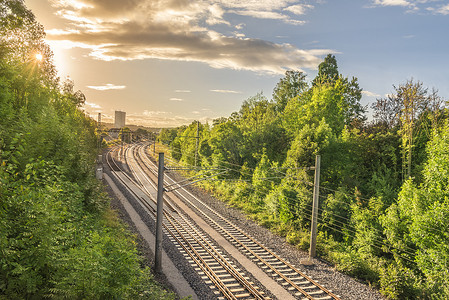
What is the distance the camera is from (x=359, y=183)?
26828 millimetres

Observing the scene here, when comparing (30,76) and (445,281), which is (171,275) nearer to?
(445,281)

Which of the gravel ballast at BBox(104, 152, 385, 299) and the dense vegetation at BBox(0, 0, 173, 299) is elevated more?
the dense vegetation at BBox(0, 0, 173, 299)

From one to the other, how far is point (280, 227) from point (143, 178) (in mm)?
26004

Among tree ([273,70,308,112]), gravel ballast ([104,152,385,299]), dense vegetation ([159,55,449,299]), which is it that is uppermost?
tree ([273,70,308,112])

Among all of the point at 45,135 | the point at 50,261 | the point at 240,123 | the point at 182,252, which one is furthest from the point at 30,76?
the point at 240,123

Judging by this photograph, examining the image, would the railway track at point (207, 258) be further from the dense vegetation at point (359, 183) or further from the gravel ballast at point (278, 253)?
the dense vegetation at point (359, 183)

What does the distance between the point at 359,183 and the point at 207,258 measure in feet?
56.2

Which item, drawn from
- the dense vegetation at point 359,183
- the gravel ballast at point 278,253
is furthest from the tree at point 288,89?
the gravel ballast at point 278,253

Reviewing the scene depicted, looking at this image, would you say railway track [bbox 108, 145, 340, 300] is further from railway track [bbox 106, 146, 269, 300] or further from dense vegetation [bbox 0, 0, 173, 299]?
dense vegetation [bbox 0, 0, 173, 299]

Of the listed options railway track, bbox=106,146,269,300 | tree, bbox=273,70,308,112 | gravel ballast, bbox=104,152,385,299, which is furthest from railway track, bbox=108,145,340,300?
tree, bbox=273,70,308,112

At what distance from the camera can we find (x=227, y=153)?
40.2m

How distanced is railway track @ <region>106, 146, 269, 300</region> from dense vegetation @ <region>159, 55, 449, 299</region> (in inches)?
225

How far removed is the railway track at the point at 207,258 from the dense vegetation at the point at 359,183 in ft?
18.8

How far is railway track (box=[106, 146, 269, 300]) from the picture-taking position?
45.9ft
